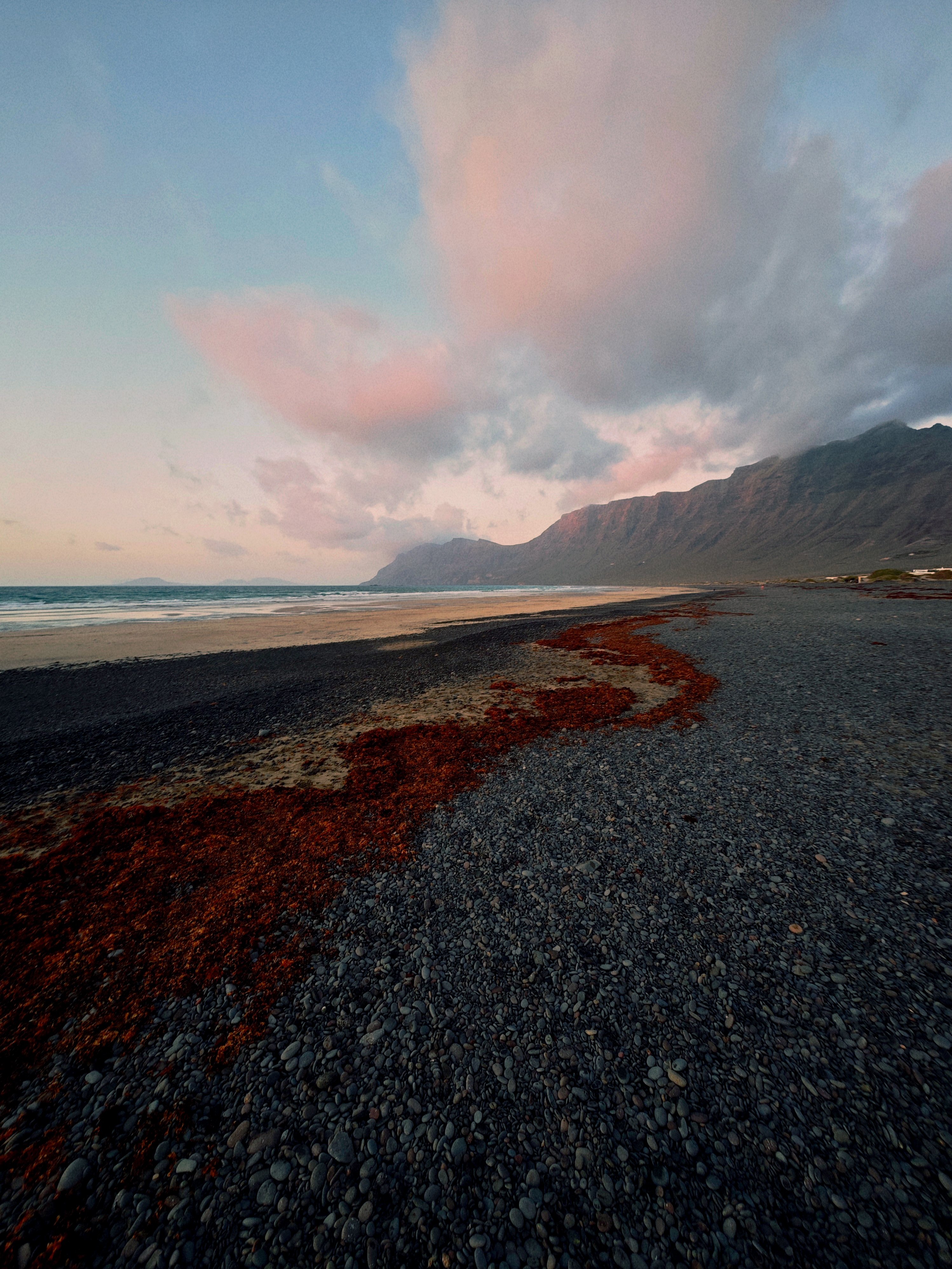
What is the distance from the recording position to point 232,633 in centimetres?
2578

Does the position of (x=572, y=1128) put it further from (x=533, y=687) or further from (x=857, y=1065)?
(x=533, y=687)

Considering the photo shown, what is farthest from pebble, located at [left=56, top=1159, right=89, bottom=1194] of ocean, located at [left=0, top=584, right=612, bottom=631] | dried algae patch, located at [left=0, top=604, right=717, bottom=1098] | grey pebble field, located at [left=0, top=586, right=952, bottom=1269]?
ocean, located at [left=0, top=584, right=612, bottom=631]

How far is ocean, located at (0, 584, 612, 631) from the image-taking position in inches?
1352

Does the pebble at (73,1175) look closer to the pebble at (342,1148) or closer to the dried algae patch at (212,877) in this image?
A: the dried algae patch at (212,877)

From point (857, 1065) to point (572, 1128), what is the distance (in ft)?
6.38

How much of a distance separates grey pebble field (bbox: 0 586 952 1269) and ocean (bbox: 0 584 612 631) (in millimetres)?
36516

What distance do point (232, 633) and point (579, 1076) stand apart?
27.9 m

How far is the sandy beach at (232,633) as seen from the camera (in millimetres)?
18688

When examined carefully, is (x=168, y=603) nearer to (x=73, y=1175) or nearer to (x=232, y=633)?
(x=232, y=633)

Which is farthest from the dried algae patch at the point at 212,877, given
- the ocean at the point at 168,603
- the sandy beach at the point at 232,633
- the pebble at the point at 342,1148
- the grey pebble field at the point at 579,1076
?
the ocean at the point at 168,603

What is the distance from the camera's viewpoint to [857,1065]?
9.13 ft

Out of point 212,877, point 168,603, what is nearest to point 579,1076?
point 212,877

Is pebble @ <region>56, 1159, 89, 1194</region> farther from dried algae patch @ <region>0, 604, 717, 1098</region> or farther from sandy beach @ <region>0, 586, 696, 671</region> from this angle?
sandy beach @ <region>0, 586, 696, 671</region>

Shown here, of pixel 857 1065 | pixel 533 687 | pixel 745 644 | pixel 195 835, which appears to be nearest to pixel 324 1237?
pixel 857 1065
